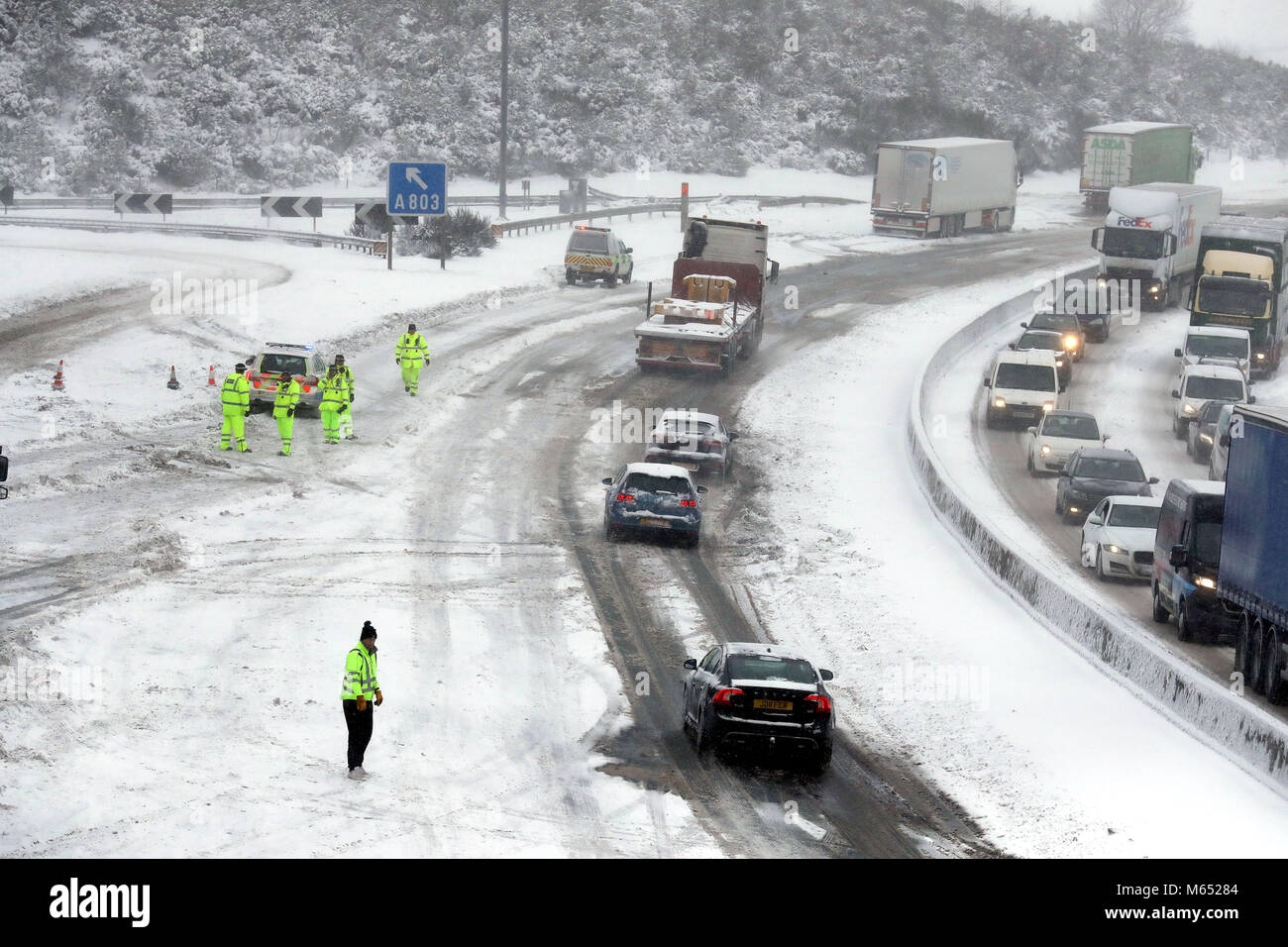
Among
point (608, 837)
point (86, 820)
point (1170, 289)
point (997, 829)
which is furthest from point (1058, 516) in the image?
point (1170, 289)

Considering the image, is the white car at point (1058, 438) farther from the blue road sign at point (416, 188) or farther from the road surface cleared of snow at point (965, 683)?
the blue road sign at point (416, 188)

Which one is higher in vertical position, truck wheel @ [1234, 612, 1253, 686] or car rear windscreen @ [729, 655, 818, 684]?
car rear windscreen @ [729, 655, 818, 684]

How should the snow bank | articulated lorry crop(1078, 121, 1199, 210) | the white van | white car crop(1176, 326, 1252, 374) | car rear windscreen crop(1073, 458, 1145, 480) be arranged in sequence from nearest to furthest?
the snow bank, car rear windscreen crop(1073, 458, 1145, 480), the white van, white car crop(1176, 326, 1252, 374), articulated lorry crop(1078, 121, 1199, 210)

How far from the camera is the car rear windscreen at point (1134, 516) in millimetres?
25062

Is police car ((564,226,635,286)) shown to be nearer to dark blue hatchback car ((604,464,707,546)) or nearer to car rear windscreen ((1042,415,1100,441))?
car rear windscreen ((1042,415,1100,441))

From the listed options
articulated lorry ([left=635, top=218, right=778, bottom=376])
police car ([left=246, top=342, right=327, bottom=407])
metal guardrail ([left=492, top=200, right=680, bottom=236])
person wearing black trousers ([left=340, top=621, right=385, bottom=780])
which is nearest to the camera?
person wearing black trousers ([left=340, top=621, right=385, bottom=780])

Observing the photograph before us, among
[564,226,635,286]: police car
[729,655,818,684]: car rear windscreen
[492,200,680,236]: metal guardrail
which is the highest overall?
[492,200,680,236]: metal guardrail

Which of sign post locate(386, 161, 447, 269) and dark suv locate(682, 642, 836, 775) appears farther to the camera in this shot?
sign post locate(386, 161, 447, 269)

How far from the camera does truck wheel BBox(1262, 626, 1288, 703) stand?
17.9m

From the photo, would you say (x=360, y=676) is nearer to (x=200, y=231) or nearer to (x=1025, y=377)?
(x=1025, y=377)

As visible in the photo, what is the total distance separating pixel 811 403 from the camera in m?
38.2

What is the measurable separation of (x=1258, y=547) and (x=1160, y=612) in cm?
408

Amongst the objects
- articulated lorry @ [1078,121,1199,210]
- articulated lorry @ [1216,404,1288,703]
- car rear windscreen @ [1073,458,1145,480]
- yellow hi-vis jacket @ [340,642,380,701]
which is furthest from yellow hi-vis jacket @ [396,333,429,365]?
articulated lorry @ [1078,121,1199,210]
